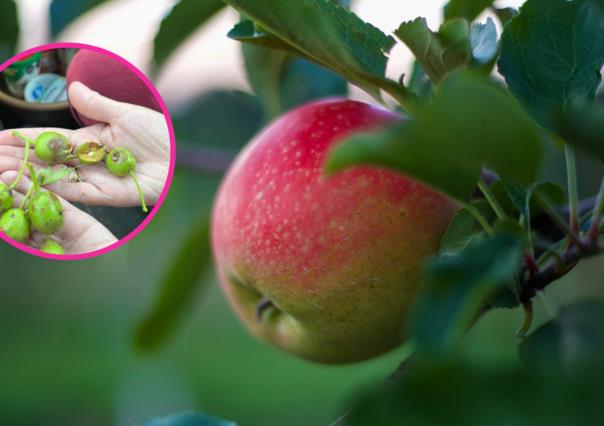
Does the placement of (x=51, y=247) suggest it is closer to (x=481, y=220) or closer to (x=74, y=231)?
(x=74, y=231)

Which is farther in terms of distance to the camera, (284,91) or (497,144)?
(284,91)

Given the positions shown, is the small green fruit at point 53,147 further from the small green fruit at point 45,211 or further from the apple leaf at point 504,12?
the apple leaf at point 504,12

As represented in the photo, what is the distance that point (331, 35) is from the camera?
1.81 feet

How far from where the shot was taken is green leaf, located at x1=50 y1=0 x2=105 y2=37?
1107 mm

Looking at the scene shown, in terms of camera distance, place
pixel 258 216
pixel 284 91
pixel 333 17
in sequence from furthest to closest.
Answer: pixel 284 91 → pixel 258 216 → pixel 333 17

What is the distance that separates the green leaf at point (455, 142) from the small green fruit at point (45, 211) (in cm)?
36

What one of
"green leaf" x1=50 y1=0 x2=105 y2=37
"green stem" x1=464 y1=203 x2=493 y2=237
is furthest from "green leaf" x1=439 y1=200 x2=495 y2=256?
"green leaf" x1=50 y1=0 x2=105 y2=37

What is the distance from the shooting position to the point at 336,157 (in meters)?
0.36

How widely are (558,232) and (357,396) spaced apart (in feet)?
1.13

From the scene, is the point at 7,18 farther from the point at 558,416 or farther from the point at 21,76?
the point at 558,416

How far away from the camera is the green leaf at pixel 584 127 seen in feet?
1.33

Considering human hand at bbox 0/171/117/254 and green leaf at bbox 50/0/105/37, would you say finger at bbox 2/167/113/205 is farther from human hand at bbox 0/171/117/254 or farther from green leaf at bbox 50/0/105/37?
green leaf at bbox 50/0/105/37

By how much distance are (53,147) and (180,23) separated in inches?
15.2

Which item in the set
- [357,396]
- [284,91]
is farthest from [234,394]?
[357,396]
